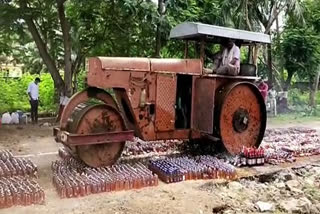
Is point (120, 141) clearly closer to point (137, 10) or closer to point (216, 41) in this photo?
point (216, 41)

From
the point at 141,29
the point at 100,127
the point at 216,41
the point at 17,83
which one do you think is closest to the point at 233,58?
the point at 216,41

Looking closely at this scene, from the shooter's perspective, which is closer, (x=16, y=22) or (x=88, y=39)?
(x=16, y=22)

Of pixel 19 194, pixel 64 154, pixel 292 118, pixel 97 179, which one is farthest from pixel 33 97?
pixel 292 118

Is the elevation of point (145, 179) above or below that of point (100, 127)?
below

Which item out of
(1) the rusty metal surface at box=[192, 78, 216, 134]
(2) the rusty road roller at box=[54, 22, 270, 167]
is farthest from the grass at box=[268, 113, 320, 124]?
(1) the rusty metal surface at box=[192, 78, 216, 134]

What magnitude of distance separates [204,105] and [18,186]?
3.83 metres

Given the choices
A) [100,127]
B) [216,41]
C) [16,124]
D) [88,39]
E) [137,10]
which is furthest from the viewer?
[88,39]

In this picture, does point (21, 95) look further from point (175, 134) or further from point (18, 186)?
point (18, 186)

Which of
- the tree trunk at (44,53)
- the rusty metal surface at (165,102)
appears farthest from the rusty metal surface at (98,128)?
the tree trunk at (44,53)

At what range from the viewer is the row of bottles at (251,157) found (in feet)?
26.2

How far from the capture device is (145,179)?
6.63 m

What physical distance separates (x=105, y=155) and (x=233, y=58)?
3.24 m

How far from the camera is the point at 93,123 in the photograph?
23.5ft

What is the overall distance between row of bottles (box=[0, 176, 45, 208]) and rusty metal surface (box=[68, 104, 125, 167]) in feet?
4.07
